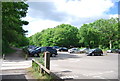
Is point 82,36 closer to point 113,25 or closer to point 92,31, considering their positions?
point 92,31

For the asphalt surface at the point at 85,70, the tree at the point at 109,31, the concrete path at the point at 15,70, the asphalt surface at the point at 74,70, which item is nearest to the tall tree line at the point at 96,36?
the tree at the point at 109,31

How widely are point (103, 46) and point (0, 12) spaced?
153ft

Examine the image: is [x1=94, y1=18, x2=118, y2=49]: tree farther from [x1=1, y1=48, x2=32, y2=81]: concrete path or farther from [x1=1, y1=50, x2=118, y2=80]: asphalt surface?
[x1=1, y1=48, x2=32, y2=81]: concrete path

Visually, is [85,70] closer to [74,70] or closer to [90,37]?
[74,70]

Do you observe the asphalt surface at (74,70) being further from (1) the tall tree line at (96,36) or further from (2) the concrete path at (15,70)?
(1) the tall tree line at (96,36)

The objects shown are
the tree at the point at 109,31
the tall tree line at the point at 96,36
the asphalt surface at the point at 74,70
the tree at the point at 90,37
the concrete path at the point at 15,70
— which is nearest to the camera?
the concrete path at the point at 15,70

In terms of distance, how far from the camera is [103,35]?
5491 cm

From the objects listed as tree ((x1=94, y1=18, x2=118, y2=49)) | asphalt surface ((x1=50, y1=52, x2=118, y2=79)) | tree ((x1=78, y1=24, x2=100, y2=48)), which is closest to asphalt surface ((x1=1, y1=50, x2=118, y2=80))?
asphalt surface ((x1=50, y1=52, x2=118, y2=79))

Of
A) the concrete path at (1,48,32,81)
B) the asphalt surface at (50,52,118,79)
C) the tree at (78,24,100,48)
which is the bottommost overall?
the asphalt surface at (50,52,118,79)

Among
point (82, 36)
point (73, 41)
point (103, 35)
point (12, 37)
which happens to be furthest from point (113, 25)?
point (12, 37)

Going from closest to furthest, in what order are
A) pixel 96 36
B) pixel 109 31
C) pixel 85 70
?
pixel 85 70, pixel 109 31, pixel 96 36

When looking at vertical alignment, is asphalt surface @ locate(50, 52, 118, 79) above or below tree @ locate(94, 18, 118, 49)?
below

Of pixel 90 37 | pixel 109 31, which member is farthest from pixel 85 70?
pixel 90 37

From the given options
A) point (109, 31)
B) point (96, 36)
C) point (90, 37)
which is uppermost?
point (109, 31)
